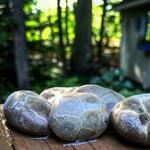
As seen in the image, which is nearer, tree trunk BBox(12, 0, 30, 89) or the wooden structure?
tree trunk BBox(12, 0, 30, 89)

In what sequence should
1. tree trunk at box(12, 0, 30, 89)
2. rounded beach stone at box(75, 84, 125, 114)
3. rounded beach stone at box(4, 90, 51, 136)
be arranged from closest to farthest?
rounded beach stone at box(4, 90, 51, 136)
rounded beach stone at box(75, 84, 125, 114)
tree trunk at box(12, 0, 30, 89)

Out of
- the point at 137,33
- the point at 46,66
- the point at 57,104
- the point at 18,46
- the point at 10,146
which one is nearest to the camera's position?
the point at 10,146

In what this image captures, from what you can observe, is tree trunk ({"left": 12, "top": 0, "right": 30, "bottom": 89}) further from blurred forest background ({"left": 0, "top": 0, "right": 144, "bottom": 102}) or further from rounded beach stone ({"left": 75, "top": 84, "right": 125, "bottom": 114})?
rounded beach stone ({"left": 75, "top": 84, "right": 125, "bottom": 114})

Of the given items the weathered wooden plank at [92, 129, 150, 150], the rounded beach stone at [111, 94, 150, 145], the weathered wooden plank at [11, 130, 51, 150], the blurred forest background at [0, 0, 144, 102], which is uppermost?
the rounded beach stone at [111, 94, 150, 145]

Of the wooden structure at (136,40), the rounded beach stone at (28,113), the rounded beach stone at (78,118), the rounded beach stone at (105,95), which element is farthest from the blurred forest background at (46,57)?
the rounded beach stone at (78,118)

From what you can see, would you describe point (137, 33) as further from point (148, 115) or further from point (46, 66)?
point (148, 115)

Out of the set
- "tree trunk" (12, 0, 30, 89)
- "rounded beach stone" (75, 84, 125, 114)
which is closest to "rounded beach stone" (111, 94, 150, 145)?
"rounded beach stone" (75, 84, 125, 114)

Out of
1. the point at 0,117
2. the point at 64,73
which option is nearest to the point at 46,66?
the point at 64,73
